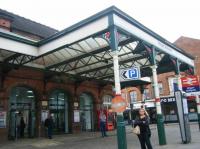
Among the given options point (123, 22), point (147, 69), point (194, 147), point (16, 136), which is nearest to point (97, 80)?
point (147, 69)

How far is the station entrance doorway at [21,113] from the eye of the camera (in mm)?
17547

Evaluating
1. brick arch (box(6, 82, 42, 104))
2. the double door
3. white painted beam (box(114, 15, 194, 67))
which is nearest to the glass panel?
white painted beam (box(114, 15, 194, 67))

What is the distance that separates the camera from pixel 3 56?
16094mm

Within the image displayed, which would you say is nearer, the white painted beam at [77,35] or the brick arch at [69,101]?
the white painted beam at [77,35]

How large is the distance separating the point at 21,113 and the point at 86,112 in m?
7.29

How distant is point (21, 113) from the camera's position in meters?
18.4

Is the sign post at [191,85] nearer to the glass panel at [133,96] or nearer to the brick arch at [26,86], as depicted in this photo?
the brick arch at [26,86]

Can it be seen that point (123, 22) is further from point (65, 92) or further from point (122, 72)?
point (65, 92)

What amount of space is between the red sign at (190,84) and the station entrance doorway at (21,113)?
1106 centimetres

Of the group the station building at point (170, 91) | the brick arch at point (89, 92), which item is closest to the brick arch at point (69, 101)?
the brick arch at point (89, 92)

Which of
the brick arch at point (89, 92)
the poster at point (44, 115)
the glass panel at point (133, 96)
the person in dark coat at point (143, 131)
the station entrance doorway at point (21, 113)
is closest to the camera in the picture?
the person in dark coat at point (143, 131)

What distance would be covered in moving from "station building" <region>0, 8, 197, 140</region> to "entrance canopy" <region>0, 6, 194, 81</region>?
0.05m

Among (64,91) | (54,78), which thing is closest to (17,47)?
(54,78)

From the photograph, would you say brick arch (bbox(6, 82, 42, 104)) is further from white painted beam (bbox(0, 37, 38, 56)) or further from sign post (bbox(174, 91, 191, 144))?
sign post (bbox(174, 91, 191, 144))
